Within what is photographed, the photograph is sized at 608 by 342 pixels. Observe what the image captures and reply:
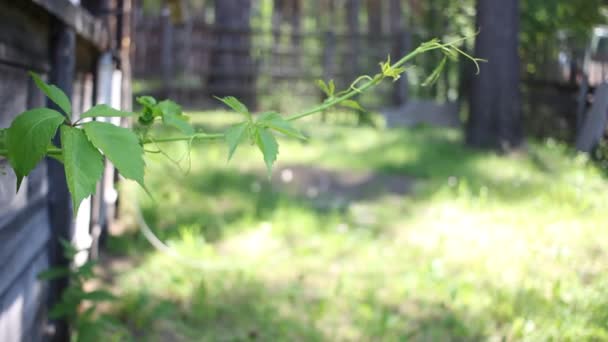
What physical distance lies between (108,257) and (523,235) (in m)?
2.60

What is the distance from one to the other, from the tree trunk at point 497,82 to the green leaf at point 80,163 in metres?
5.15

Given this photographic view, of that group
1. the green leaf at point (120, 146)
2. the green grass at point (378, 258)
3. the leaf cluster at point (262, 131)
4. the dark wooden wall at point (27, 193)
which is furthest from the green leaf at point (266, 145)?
the green grass at point (378, 258)

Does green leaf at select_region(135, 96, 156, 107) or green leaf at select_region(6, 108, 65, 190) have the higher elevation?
green leaf at select_region(135, 96, 156, 107)

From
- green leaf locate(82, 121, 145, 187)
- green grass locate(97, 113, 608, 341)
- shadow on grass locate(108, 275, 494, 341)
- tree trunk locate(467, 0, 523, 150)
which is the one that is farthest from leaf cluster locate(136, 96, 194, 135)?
tree trunk locate(467, 0, 523, 150)

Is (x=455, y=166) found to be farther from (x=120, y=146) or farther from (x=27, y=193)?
(x=120, y=146)

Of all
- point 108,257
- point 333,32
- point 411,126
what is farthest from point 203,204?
point 333,32

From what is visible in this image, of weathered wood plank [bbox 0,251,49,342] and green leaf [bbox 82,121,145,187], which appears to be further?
weathered wood plank [bbox 0,251,49,342]

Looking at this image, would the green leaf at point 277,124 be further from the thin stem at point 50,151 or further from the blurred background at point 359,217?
the thin stem at point 50,151

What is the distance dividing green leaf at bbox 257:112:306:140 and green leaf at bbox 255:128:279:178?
1 cm

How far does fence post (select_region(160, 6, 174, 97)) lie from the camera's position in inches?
453

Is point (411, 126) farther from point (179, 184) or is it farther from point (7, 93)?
point (7, 93)

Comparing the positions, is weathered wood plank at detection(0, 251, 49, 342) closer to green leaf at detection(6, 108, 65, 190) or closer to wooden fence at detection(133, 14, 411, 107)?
green leaf at detection(6, 108, 65, 190)

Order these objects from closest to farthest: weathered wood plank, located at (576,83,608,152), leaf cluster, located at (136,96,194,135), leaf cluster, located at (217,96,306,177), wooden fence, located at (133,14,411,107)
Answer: leaf cluster, located at (217,96,306,177)
leaf cluster, located at (136,96,194,135)
weathered wood plank, located at (576,83,608,152)
wooden fence, located at (133,14,411,107)

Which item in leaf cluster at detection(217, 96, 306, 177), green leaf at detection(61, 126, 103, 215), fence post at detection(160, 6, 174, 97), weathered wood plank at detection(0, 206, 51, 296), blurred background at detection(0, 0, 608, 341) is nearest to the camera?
green leaf at detection(61, 126, 103, 215)
